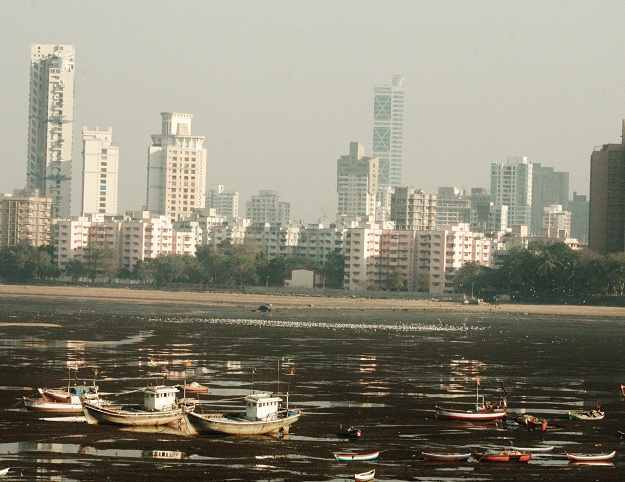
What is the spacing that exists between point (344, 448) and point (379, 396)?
1403cm

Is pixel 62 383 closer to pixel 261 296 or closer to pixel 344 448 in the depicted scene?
pixel 344 448

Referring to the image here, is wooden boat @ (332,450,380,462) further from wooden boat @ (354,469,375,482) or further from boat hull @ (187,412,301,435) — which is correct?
boat hull @ (187,412,301,435)

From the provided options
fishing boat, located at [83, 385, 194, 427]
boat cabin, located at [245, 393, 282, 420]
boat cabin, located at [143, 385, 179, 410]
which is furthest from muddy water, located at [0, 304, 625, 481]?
boat cabin, located at [143, 385, 179, 410]

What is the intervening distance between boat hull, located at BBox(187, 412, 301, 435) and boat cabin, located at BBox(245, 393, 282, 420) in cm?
29

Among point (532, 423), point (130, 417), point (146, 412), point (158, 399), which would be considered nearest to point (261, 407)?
point (158, 399)

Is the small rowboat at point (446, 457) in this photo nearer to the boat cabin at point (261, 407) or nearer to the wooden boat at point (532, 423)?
the boat cabin at point (261, 407)

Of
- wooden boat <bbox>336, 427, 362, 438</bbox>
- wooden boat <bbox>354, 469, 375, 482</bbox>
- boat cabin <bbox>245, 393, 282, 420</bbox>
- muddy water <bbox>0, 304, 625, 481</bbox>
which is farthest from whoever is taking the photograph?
boat cabin <bbox>245, 393, 282, 420</bbox>

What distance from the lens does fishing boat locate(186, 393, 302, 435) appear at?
146 feet

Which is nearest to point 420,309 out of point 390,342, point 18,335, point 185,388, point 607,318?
point 607,318

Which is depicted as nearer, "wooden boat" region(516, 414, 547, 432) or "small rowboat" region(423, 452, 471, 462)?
"small rowboat" region(423, 452, 471, 462)

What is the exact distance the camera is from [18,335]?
88688 mm

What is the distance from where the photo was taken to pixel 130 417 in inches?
1804

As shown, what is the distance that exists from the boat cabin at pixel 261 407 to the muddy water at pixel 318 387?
1148 mm

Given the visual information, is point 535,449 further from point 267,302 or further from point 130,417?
point 267,302
